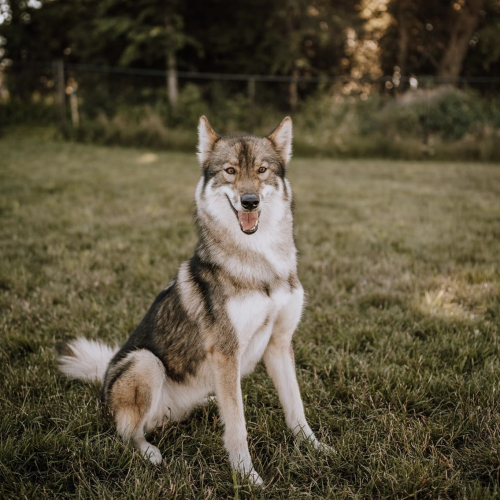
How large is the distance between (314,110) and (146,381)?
44.7 ft

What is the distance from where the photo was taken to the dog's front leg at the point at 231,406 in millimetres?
2041

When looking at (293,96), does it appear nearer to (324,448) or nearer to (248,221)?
(248,221)

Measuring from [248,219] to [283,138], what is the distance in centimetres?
72

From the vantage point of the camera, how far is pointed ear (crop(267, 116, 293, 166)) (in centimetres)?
267

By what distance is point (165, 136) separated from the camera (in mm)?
13141

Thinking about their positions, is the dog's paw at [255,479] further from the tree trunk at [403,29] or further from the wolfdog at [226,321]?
the tree trunk at [403,29]

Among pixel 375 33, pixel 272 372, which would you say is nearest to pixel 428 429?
pixel 272 372

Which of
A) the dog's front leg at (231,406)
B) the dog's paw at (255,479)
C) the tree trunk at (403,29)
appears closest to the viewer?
the dog's paw at (255,479)

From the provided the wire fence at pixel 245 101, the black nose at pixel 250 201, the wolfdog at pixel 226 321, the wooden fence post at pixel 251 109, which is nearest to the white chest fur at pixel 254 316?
the wolfdog at pixel 226 321

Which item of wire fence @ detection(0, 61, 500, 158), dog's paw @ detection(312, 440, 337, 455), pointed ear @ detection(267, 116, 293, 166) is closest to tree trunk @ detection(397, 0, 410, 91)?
wire fence @ detection(0, 61, 500, 158)

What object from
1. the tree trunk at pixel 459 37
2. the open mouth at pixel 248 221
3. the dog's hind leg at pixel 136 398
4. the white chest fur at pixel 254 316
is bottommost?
the dog's hind leg at pixel 136 398

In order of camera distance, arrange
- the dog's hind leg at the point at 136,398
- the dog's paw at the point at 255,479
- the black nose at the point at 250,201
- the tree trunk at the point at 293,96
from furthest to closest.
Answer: the tree trunk at the point at 293,96, the black nose at the point at 250,201, the dog's hind leg at the point at 136,398, the dog's paw at the point at 255,479

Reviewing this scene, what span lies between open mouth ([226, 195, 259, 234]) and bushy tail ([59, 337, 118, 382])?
4.02 feet

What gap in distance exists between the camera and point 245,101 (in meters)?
14.7
